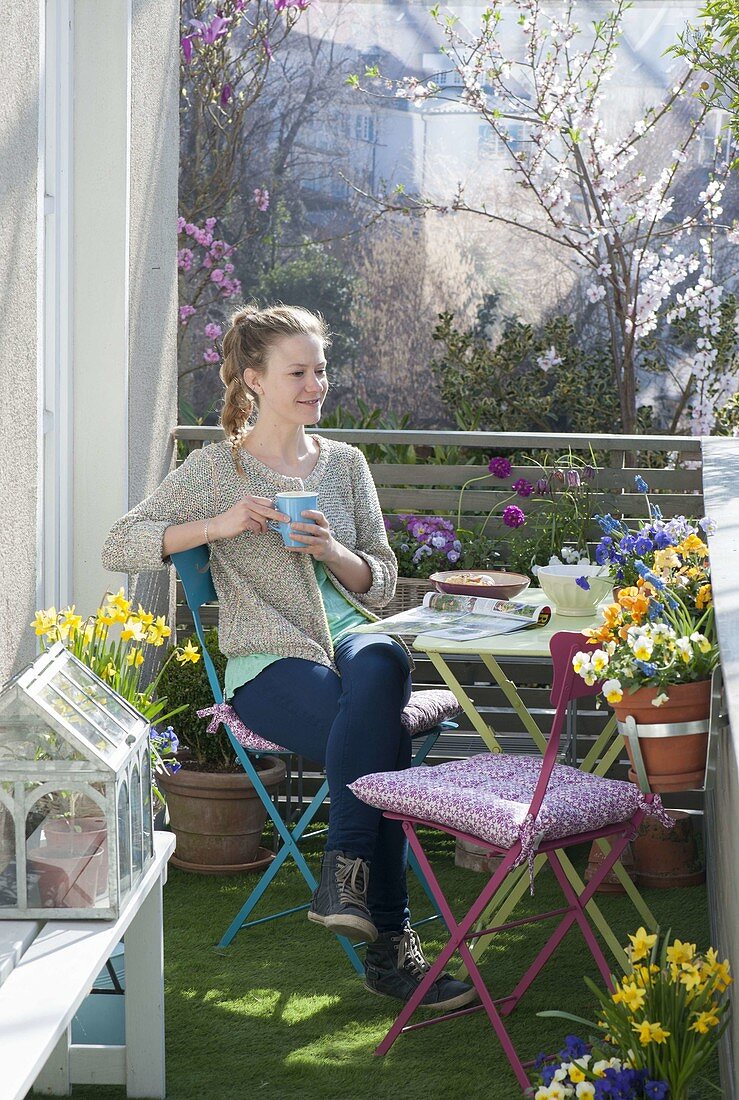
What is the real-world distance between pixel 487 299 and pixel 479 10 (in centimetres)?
195

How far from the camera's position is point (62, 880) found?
216 cm

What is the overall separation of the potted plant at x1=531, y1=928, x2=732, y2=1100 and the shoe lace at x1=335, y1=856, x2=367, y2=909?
0.80 meters

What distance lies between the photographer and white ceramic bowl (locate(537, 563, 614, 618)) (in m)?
3.19

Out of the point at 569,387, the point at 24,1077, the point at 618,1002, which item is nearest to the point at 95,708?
the point at 24,1077

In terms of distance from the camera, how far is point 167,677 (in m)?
4.04

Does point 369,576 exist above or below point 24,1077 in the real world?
above

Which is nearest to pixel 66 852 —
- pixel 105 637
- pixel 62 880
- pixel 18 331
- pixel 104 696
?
pixel 62 880

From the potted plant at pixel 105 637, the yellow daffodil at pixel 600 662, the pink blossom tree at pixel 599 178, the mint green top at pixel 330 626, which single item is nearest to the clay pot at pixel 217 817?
the mint green top at pixel 330 626

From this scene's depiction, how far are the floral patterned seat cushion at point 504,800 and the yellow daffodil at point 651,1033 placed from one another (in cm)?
61

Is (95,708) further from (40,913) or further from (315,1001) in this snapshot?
(315,1001)

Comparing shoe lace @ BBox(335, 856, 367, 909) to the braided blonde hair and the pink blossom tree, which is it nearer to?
the braided blonde hair

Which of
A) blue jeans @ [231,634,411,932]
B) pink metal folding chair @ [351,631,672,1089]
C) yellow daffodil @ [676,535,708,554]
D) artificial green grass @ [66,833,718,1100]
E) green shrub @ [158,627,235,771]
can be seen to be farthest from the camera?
green shrub @ [158,627,235,771]

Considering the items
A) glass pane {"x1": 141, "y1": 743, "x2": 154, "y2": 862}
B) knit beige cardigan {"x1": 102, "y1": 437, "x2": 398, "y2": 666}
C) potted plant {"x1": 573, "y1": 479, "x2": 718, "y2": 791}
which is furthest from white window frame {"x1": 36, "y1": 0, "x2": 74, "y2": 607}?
potted plant {"x1": 573, "y1": 479, "x2": 718, "y2": 791}

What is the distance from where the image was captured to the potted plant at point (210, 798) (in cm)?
380
